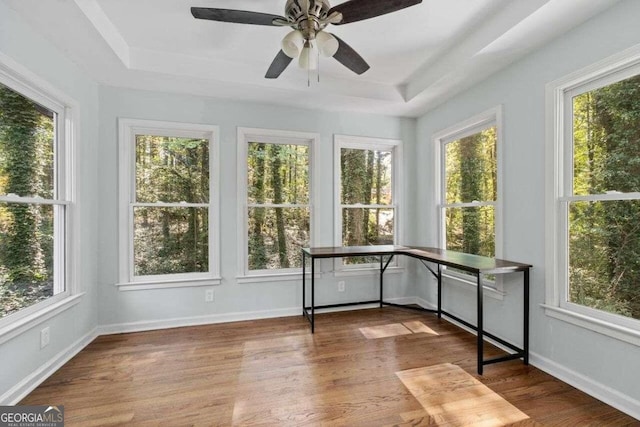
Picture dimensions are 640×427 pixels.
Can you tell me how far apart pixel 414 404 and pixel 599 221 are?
1717mm

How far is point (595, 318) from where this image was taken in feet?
6.51

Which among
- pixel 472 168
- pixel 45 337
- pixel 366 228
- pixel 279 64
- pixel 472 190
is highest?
pixel 279 64

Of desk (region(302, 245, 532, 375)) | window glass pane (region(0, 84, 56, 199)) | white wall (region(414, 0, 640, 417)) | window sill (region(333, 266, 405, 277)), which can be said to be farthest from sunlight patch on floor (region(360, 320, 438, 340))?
window glass pane (region(0, 84, 56, 199))

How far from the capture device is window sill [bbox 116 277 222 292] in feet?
9.82

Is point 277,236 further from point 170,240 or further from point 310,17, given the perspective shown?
point 310,17

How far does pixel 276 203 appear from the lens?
138 inches

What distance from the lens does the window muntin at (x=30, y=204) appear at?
6.38 ft

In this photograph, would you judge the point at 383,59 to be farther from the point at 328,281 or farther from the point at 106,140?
the point at 106,140

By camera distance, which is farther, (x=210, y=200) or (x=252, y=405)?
(x=210, y=200)

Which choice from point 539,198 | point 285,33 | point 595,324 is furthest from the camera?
point 285,33

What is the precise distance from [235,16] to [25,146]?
Answer: 177 cm

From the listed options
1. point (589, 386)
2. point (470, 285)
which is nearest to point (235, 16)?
point (470, 285)

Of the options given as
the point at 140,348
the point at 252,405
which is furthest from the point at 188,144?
the point at 252,405

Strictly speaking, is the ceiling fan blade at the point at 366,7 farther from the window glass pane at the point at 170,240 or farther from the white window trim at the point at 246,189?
the window glass pane at the point at 170,240
